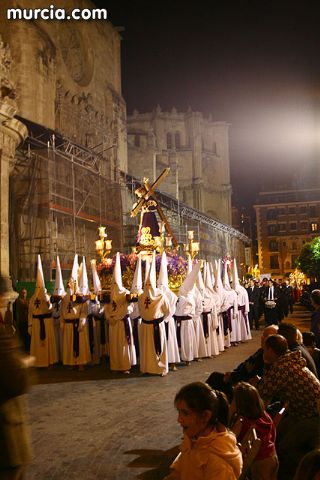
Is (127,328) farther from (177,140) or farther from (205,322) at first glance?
(177,140)

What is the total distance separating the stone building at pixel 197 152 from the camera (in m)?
64.0

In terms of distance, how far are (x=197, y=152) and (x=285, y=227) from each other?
19385mm

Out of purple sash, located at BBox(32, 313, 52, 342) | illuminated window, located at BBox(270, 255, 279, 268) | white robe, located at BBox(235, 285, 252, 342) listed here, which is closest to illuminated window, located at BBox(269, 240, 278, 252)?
illuminated window, located at BBox(270, 255, 279, 268)

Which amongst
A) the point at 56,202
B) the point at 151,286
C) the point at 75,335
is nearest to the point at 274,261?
the point at 56,202

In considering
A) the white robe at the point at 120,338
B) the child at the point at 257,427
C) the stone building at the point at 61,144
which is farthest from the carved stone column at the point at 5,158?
the child at the point at 257,427

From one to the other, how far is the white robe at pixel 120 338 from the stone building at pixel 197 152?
51289 mm

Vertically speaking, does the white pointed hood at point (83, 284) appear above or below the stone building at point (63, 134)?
below

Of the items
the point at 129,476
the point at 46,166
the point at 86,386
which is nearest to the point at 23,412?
the point at 129,476

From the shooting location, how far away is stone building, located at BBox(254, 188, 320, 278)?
74.1 meters

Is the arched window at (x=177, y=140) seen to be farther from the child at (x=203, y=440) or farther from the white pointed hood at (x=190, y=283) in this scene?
the child at (x=203, y=440)

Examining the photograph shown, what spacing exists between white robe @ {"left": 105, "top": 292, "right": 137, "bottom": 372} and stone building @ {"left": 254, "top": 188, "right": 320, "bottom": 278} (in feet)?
216

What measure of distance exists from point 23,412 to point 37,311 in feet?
29.4

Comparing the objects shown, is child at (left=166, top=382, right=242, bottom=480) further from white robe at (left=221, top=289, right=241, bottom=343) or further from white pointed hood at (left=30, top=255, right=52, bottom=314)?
white robe at (left=221, top=289, right=241, bottom=343)

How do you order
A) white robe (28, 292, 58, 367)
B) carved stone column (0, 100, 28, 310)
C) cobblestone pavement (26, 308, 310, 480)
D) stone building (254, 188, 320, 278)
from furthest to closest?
1. stone building (254, 188, 320, 278)
2. carved stone column (0, 100, 28, 310)
3. white robe (28, 292, 58, 367)
4. cobblestone pavement (26, 308, 310, 480)
